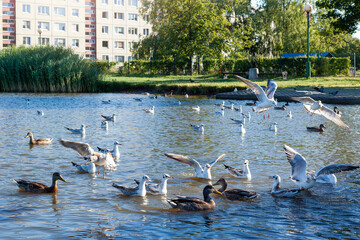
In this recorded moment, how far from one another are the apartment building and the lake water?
79075mm

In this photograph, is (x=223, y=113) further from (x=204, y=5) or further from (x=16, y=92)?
(x=204, y=5)

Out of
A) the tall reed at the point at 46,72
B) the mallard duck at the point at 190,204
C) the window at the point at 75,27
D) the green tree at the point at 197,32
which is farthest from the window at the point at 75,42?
the mallard duck at the point at 190,204

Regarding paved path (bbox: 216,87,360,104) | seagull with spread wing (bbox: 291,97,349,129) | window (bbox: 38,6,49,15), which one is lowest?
seagull with spread wing (bbox: 291,97,349,129)

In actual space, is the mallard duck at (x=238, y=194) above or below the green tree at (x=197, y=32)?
below

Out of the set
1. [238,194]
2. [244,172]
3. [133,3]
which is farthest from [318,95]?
[133,3]

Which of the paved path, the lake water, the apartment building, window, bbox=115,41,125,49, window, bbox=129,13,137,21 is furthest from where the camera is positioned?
window, bbox=129,13,137,21

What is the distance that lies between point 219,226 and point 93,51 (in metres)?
103

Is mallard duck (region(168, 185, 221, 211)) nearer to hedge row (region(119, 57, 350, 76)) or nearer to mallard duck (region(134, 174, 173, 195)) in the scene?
mallard duck (region(134, 174, 173, 195))

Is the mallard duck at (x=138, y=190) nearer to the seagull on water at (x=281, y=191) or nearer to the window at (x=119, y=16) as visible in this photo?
the seagull on water at (x=281, y=191)

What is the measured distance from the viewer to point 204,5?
A: 54.6 meters

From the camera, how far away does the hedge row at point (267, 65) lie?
51006 mm

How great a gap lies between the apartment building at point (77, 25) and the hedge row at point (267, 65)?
3708cm

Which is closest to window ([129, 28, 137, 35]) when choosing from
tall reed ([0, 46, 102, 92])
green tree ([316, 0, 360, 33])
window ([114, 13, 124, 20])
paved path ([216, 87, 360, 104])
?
window ([114, 13, 124, 20])

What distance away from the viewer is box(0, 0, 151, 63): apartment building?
98.6 m
